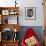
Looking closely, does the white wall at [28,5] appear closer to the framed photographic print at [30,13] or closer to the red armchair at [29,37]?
the framed photographic print at [30,13]

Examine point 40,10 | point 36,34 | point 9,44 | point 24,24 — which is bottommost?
point 9,44

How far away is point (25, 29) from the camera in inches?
232

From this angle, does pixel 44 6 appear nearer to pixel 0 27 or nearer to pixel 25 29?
pixel 25 29

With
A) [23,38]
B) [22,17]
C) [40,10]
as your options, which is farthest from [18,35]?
A: [40,10]

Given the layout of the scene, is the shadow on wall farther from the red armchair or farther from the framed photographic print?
the framed photographic print

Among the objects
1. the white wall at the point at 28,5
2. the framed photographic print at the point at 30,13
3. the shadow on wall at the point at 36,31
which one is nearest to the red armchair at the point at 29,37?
the shadow on wall at the point at 36,31

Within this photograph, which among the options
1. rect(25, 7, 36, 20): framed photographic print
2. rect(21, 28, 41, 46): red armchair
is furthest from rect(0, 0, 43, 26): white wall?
rect(21, 28, 41, 46): red armchair

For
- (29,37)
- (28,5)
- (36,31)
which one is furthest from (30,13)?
(29,37)

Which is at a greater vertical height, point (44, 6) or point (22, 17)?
point (44, 6)

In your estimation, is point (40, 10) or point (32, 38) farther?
point (40, 10)

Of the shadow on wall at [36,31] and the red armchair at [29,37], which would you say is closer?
the red armchair at [29,37]

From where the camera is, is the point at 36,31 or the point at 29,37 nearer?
the point at 29,37

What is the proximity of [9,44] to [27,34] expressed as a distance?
76 centimetres

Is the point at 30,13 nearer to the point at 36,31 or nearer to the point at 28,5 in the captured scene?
the point at 28,5
